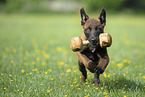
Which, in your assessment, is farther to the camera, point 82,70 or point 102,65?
point 82,70

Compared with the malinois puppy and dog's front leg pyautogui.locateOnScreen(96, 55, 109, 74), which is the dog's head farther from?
dog's front leg pyautogui.locateOnScreen(96, 55, 109, 74)

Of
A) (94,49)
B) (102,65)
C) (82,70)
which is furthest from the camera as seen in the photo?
(82,70)

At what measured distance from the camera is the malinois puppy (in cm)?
393

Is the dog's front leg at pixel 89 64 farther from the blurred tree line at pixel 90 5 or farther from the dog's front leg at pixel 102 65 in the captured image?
the blurred tree line at pixel 90 5

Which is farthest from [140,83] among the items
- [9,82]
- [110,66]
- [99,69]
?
[9,82]

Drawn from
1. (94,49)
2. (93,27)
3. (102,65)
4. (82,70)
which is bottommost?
(82,70)

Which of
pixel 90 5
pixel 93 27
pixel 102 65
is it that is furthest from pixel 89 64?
pixel 90 5

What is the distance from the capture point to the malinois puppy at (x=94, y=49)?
155 inches

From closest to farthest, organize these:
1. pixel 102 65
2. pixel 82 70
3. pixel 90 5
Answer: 1. pixel 102 65
2. pixel 82 70
3. pixel 90 5

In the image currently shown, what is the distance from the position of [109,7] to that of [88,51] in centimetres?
3469

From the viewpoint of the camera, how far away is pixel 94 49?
13.3 feet

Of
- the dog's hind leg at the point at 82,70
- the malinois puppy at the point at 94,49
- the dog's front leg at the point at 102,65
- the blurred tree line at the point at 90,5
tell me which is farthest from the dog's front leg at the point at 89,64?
the blurred tree line at the point at 90,5

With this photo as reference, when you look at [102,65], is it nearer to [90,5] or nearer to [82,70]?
[82,70]

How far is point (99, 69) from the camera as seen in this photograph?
154 inches
